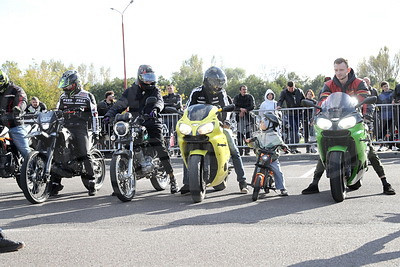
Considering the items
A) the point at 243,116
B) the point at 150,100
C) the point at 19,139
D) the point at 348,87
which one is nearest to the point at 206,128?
the point at 150,100

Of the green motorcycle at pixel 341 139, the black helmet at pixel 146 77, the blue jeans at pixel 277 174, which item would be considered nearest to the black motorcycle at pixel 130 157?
the black helmet at pixel 146 77

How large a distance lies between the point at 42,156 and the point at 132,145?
1234 mm

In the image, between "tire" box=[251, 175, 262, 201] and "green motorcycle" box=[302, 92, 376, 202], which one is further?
"tire" box=[251, 175, 262, 201]

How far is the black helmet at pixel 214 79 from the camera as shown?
316 inches

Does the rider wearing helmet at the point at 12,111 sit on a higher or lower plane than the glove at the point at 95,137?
higher

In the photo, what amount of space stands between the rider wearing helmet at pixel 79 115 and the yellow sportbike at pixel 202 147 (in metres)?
1.66

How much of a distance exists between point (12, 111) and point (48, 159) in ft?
4.23

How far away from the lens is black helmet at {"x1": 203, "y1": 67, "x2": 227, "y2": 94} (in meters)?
8.02

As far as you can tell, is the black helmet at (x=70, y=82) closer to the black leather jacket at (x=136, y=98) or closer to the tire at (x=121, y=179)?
the black leather jacket at (x=136, y=98)

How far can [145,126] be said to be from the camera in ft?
26.8

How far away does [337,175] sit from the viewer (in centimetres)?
677

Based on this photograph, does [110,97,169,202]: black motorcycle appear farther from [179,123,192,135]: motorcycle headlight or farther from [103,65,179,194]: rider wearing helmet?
[179,123,192,135]: motorcycle headlight

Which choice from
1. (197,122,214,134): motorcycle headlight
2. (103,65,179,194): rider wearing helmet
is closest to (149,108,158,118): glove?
(103,65,179,194): rider wearing helmet

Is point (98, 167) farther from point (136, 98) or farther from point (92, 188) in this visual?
point (136, 98)
